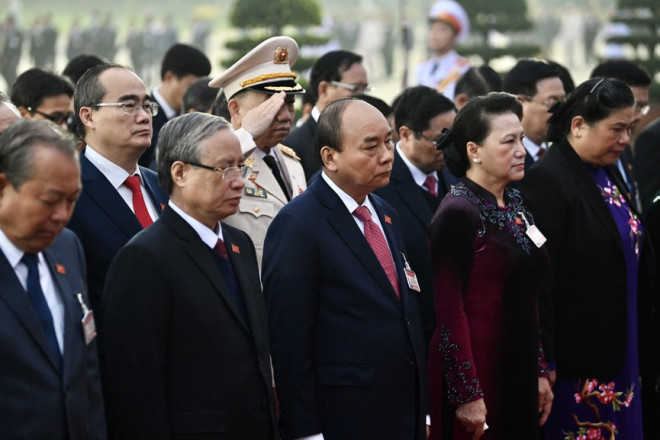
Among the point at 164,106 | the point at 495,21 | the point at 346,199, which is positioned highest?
the point at 495,21

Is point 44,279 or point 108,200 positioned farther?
point 108,200

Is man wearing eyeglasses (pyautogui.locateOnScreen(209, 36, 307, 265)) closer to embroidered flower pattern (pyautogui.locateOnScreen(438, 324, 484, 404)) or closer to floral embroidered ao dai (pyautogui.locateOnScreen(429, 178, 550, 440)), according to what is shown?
floral embroidered ao dai (pyautogui.locateOnScreen(429, 178, 550, 440))

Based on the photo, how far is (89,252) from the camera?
3908mm

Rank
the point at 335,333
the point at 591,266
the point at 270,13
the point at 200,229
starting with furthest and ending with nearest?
the point at 270,13, the point at 591,266, the point at 335,333, the point at 200,229

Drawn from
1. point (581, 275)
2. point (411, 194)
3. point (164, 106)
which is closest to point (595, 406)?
point (581, 275)

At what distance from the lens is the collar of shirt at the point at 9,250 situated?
313 cm

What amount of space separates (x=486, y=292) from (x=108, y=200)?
1514mm

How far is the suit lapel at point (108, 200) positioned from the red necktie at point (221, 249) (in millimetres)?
458

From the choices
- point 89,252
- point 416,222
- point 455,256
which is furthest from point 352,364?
point 416,222

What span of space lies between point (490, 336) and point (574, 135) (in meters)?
1.17

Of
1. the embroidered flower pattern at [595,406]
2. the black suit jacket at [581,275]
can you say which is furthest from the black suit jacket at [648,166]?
the embroidered flower pattern at [595,406]

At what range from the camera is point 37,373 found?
10.0ft

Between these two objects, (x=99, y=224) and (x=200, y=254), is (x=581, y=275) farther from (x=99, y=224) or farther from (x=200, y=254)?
(x=99, y=224)

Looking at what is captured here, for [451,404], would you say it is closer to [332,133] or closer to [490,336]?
[490,336]
